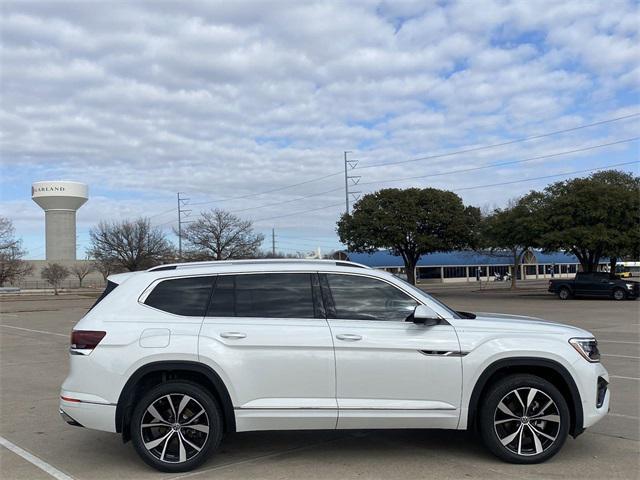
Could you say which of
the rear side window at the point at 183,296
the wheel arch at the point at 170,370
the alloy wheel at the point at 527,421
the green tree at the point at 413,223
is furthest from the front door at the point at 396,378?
the green tree at the point at 413,223

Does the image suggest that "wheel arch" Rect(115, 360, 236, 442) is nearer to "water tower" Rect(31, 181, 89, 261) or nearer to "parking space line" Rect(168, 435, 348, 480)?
"parking space line" Rect(168, 435, 348, 480)

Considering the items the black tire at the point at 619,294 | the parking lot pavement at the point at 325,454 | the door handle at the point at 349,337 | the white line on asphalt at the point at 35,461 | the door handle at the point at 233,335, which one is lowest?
the black tire at the point at 619,294

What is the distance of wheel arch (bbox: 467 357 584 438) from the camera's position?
17.3ft

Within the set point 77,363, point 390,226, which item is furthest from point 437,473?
point 390,226

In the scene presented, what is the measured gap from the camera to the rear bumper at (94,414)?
5.19 metres

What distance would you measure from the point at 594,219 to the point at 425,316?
94.9 ft

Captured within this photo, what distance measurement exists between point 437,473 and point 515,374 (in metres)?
1.13

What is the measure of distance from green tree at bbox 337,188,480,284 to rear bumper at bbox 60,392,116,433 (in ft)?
108

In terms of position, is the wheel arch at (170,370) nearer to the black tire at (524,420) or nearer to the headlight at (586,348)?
the black tire at (524,420)

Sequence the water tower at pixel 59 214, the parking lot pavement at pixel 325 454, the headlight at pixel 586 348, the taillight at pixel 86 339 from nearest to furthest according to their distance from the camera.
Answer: the parking lot pavement at pixel 325 454 < the taillight at pixel 86 339 < the headlight at pixel 586 348 < the water tower at pixel 59 214

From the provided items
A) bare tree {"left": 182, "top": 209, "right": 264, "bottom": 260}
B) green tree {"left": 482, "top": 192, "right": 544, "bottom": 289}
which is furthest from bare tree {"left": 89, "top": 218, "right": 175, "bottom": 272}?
green tree {"left": 482, "top": 192, "right": 544, "bottom": 289}

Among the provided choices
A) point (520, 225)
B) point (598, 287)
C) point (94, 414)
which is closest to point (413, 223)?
point (520, 225)

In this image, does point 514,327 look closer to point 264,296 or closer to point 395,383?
point 395,383

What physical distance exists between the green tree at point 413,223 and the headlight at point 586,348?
31841 millimetres
